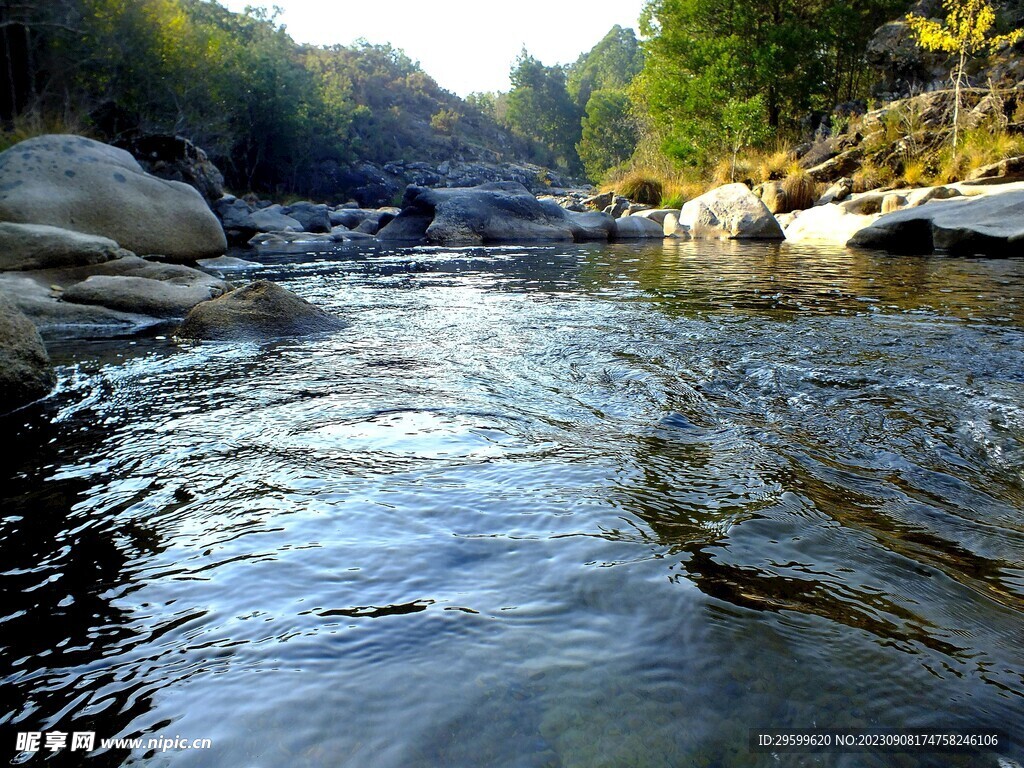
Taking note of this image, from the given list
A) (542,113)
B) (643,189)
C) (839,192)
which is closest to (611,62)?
(542,113)

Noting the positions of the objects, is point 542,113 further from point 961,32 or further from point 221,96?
point 961,32

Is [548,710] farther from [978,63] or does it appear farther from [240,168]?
[240,168]

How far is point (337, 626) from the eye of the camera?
1459 millimetres

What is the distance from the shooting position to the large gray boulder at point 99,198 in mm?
8617

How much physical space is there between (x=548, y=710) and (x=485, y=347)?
10.8 feet

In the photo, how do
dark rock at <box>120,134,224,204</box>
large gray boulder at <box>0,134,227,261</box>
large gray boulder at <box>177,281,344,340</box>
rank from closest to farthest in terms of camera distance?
large gray boulder at <box>177,281,344,340</box>, large gray boulder at <box>0,134,227,261</box>, dark rock at <box>120,134,224,204</box>

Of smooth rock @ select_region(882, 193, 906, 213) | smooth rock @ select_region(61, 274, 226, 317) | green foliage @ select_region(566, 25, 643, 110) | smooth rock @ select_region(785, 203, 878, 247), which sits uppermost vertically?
green foliage @ select_region(566, 25, 643, 110)

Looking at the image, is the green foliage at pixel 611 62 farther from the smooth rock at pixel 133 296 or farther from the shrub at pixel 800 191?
the smooth rock at pixel 133 296

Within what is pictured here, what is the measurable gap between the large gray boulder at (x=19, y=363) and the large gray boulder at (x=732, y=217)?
46.8ft

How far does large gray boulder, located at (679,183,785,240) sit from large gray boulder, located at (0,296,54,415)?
1426cm

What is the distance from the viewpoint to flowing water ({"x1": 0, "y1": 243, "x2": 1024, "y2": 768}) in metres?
1.19

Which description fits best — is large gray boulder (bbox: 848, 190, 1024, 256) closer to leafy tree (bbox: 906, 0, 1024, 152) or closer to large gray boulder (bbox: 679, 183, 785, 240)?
large gray boulder (bbox: 679, 183, 785, 240)

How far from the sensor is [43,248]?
6738mm

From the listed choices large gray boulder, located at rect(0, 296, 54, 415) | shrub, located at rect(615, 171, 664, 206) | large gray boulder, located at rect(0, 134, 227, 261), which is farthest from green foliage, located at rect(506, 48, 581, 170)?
large gray boulder, located at rect(0, 296, 54, 415)
